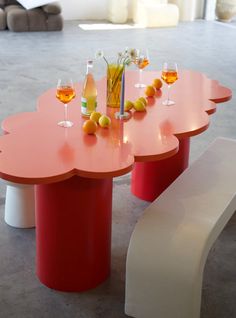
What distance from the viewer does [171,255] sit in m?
2.29

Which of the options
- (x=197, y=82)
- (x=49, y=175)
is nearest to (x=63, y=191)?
(x=49, y=175)

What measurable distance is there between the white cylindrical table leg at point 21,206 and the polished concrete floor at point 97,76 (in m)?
0.05

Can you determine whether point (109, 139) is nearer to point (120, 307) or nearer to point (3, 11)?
point (120, 307)

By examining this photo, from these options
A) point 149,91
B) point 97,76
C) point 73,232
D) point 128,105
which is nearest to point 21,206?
point 73,232

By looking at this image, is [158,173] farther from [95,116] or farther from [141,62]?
[95,116]

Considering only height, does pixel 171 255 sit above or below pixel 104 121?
below

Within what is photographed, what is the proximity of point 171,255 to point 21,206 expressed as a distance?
1.17 m

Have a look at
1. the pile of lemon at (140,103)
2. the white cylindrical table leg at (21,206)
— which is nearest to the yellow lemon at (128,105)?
the pile of lemon at (140,103)

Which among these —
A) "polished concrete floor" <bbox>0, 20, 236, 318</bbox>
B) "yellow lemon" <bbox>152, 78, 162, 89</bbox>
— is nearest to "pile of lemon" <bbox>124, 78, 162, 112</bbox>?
"yellow lemon" <bbox>152, 78, 162, 89</bbox>

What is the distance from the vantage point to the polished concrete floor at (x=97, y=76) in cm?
255

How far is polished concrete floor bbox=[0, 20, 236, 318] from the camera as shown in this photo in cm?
255

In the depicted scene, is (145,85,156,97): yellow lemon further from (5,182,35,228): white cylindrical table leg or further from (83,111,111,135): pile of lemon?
(5,182,35,228): white cylindrical table leg

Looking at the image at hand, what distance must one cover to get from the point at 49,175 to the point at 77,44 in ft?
20.5

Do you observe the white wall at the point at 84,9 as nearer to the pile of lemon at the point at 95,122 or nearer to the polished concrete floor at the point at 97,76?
the polished concrete floor at the point at 97,76
